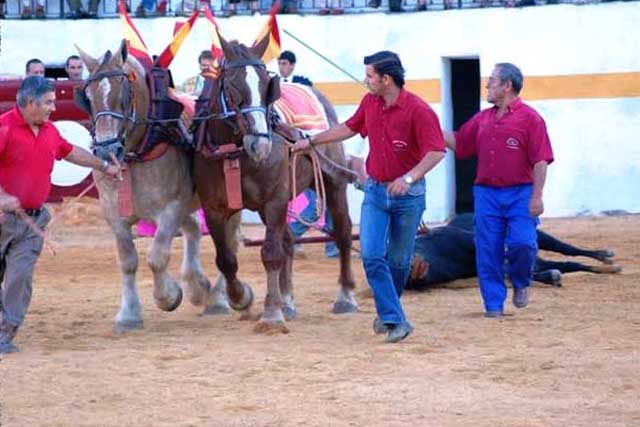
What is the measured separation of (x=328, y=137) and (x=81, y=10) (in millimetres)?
10685

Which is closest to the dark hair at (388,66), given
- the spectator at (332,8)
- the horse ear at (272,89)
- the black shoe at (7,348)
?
the horse ear at (272,89)

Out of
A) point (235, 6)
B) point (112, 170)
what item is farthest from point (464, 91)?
point (112, 170)

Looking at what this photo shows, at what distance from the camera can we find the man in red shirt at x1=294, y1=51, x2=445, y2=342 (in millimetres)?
9664

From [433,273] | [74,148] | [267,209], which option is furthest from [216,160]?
[433,273]

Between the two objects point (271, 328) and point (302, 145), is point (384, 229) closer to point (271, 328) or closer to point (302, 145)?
point (302, 145)

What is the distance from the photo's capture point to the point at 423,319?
11.2m

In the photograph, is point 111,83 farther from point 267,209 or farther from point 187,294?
point 187,294

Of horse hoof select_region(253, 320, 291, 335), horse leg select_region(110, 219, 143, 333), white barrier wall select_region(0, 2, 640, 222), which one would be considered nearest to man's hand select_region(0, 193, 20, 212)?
horse leg select_region(110, 219, 143, 333)

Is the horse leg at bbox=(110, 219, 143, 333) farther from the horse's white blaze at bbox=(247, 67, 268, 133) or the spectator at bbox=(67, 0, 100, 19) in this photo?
the spectator at bbox=(67, 0, 100, 19)

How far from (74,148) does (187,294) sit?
2.34 metres

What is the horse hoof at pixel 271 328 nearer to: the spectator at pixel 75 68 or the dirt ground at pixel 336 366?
the dirt ground at pixel 336 366

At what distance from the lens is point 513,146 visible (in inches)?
428

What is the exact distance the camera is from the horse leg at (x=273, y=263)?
10.5 metres

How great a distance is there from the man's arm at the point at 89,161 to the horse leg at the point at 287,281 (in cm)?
193
